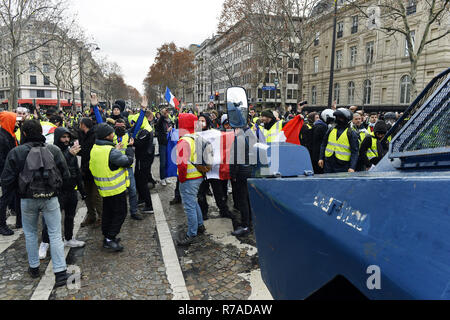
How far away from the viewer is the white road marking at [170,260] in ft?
10.7

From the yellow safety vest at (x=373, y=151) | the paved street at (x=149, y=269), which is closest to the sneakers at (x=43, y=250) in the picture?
the paved street at (x=149, y=269)

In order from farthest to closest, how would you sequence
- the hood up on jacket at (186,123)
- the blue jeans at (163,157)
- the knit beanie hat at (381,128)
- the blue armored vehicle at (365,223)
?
the blue jeans at (163,157), the knit beanie hat at (381,128), the hood up on jacket at (186,123), the blue armored vehicle at (365,223)

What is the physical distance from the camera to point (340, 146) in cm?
505

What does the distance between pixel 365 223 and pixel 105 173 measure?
3592 millimetres

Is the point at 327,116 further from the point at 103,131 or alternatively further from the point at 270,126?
the point at 103,131

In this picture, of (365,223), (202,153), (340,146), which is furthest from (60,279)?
(340,146)

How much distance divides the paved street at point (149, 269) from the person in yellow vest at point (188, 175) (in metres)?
0.27

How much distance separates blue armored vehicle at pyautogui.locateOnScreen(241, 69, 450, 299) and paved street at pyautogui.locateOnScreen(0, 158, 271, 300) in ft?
5.03

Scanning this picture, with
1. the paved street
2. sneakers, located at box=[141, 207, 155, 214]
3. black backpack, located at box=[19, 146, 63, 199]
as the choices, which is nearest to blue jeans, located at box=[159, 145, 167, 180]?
sneakers, located at box=[141, 207, 155, 214]

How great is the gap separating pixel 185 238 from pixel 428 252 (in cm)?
373

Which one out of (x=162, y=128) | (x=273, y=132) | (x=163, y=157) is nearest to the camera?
(x=273, y=132)

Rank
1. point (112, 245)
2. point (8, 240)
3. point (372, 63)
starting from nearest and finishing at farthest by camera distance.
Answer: point (112, 245), point (8, 240), point (372, 63)

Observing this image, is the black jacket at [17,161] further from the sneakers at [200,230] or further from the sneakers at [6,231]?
the sneakers at [200,230]
